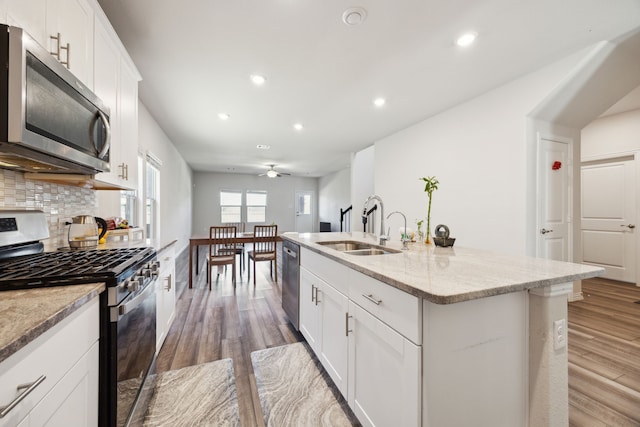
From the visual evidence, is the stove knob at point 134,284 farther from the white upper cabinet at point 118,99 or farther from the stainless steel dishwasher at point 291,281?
the stainless steel dishwasher at point 291,281

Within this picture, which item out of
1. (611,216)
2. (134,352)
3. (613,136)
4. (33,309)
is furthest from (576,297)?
(33,309)

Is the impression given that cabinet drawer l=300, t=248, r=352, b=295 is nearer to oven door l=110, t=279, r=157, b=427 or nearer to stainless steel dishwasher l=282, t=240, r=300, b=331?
stainless steel dishwasher l=282, t=240, r=300, b=331

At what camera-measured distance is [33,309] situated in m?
0.73

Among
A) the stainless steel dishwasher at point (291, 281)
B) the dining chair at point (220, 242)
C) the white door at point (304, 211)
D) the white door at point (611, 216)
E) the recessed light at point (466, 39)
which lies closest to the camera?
the recessed light at point (466, 39)

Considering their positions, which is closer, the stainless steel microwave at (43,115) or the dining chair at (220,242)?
the stainless steel microwave at (43,115)

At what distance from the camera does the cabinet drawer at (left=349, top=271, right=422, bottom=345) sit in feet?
3.13

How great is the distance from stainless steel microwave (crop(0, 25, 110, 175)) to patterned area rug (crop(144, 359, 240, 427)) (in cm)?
146

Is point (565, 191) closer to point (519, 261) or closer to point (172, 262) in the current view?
point (519, 261)

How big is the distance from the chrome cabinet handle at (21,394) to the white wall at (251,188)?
30.1 ft

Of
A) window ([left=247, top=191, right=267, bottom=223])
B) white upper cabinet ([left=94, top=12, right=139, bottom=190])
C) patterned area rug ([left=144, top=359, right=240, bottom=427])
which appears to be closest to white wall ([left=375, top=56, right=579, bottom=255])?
patterned area rug ([left=144, top=359, right=240, bottom=427])

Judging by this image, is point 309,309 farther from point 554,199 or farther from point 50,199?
point 554,199

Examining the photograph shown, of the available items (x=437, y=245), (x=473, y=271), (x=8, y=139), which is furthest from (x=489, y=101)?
(x=8, y=139)

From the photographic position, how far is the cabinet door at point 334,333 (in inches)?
58.6

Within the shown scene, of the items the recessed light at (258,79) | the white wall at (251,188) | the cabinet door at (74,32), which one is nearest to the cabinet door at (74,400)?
the cabinet door at (74,32)
